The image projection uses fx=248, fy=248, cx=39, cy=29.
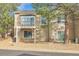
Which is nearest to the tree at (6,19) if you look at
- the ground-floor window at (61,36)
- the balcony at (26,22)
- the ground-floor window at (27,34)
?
the balcony at (26,22)

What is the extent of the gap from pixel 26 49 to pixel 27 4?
1.51m

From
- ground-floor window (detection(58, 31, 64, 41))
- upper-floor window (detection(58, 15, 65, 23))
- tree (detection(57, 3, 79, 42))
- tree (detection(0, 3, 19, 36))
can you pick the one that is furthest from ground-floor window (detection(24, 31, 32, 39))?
tree (detection(57, 3, 79, 42))

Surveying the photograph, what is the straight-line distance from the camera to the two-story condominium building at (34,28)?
8555mm

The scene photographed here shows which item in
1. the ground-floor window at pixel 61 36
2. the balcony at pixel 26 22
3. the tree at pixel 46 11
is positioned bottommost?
the ground-floor window at pixel 61 36

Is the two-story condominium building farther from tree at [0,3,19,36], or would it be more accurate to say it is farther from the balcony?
tree at [0,3,19,36]

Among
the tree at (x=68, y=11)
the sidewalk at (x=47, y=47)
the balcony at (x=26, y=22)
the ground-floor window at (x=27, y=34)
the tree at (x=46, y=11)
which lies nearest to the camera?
the sidewalk at (x=47, y=47)

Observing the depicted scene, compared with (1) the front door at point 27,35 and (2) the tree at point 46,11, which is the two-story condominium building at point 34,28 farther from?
(2) the tree at point 46,11

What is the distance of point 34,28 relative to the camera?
28.9 ft

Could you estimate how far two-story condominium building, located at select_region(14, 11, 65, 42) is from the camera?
855 centimetres

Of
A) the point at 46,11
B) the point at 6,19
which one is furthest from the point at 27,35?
the point at 46,11

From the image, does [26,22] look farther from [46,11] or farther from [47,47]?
[47,47]

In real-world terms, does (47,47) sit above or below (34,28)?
below

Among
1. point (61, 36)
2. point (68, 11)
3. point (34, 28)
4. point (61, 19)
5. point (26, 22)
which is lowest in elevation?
point (61, 36)

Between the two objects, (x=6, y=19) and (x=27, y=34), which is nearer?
(x=6, y=19)
